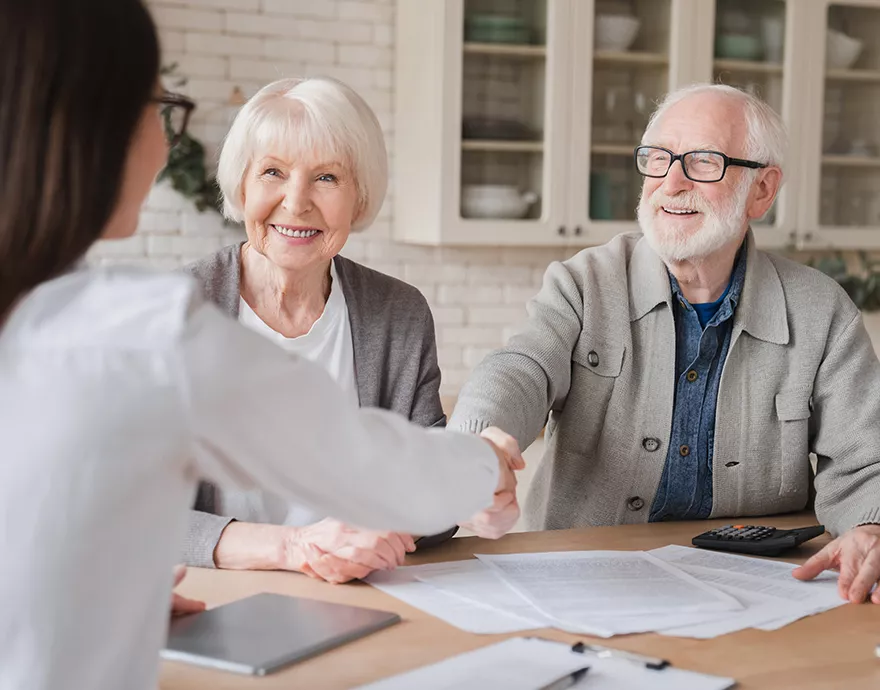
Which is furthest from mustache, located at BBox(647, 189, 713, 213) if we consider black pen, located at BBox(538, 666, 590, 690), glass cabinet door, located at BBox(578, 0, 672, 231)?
glass cabinet door, located at BBox(578, 0, 672, 231)

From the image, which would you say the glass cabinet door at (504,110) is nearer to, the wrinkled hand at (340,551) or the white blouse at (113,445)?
the wrinkled hand at (340,551)

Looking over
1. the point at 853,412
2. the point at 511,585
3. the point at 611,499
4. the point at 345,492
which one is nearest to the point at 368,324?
the point at 611,499

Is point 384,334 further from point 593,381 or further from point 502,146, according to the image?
point 502,146

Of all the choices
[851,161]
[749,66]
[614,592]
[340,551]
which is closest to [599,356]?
[614,592]

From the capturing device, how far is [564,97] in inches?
157

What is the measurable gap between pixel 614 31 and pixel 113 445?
362cm

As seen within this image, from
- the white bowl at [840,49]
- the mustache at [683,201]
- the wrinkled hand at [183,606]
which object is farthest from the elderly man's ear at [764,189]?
the white bowl at [840,49]

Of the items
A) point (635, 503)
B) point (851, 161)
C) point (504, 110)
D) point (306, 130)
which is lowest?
point (635, 503)

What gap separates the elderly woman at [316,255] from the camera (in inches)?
82.3

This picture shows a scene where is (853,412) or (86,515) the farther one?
(853,412)

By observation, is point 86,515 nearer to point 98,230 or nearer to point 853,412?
point 98,230

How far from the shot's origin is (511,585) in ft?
5.02

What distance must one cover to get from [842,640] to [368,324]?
1064mm

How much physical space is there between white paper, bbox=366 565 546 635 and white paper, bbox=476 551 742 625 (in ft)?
0.19
